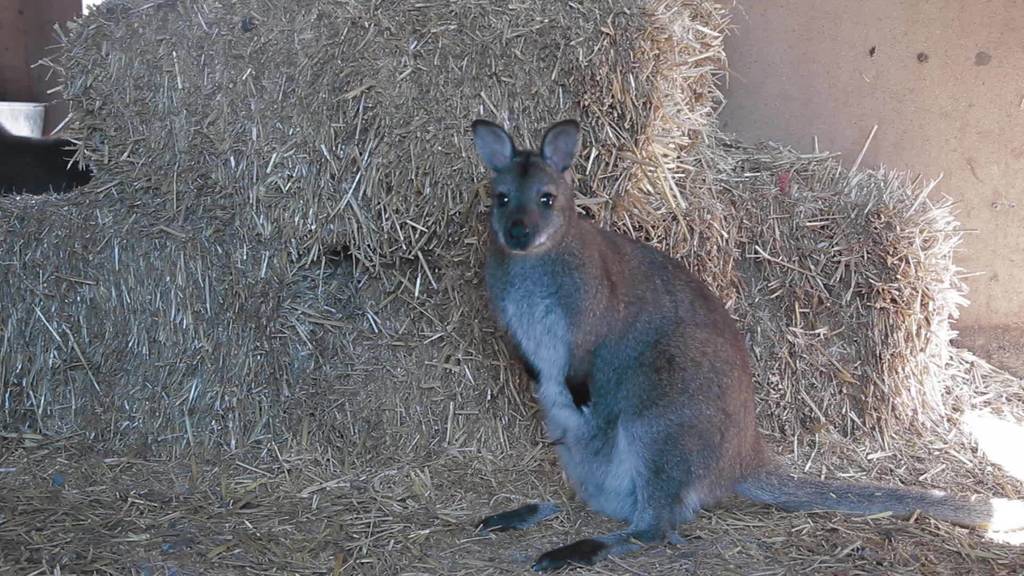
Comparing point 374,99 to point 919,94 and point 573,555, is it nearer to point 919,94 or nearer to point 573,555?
point 573,555

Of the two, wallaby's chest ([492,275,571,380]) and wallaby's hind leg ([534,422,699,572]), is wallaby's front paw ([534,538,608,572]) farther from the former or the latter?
wallaby's chest ([492,275,571,380])

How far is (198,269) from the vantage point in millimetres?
4844

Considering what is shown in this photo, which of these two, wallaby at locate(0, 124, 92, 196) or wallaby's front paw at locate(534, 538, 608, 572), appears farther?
wallaby at locate(0, 124, 92, 196)

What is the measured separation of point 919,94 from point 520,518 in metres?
3.93

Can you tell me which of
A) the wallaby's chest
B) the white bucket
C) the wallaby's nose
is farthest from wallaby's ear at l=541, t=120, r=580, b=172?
the white bucket

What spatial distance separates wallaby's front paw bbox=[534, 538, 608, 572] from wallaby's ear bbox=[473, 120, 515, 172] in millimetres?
1677

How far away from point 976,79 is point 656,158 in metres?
2.73

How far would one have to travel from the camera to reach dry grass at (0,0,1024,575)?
438cm

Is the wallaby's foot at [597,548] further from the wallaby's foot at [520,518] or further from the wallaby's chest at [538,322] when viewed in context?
the wallaby's chest at [538,322]

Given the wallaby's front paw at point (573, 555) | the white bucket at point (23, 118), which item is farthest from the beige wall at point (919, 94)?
the white bucket at point (23, 118)

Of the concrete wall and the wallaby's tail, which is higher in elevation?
the concrete wall

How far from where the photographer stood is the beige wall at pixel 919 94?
5844 mm

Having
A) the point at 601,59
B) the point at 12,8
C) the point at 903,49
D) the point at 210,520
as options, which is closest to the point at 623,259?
the point at 601,59

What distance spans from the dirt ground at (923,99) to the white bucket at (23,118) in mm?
6364
